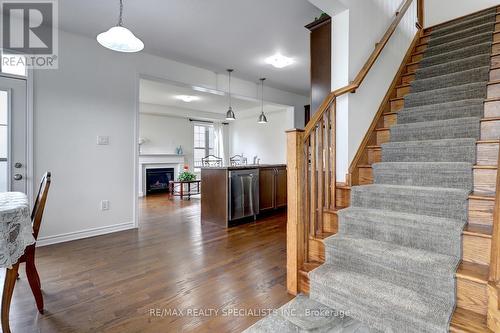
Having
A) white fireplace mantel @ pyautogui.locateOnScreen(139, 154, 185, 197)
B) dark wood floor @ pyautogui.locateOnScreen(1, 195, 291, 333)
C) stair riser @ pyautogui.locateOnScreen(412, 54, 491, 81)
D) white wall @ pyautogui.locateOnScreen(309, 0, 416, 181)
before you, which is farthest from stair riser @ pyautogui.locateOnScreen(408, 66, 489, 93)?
white fireplace mantel @ pyautogui.locateOnScreen(139, 154, 185, 197)

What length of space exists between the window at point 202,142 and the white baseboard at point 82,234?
5.38 m

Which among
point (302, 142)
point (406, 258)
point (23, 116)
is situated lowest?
point (406, 258)

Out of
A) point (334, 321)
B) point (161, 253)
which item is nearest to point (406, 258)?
point (334, 321)

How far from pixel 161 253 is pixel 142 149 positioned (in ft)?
18.4

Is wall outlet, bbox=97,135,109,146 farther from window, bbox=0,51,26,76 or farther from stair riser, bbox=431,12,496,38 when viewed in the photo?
stair riser, bbox=431,12,496,38

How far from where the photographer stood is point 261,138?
28.2 ft

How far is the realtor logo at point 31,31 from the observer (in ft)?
9.11

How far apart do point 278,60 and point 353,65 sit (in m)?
2.04

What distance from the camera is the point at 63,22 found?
121 inches

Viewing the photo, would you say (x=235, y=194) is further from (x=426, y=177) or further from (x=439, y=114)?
(x=439, y=114)

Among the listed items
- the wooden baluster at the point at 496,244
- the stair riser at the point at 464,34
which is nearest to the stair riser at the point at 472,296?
the wooden baluster at the point at 496,244

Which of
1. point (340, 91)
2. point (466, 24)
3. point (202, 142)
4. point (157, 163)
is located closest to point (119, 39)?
point (340, 91)

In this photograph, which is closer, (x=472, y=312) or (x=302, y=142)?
(x=472, y=312)

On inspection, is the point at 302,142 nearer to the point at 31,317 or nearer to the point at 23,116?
the point at 31,317
